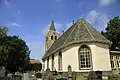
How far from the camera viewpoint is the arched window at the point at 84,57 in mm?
25016

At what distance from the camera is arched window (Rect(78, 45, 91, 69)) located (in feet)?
82.1

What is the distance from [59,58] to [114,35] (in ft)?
68.6

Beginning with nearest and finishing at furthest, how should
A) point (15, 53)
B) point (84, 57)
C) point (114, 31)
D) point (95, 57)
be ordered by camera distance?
point (95, 57) < point (84, 57) < point (114, 31) < point (15, 53)

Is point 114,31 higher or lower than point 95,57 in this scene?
higher

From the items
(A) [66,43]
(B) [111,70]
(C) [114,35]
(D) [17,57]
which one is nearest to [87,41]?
(A) [66,43]

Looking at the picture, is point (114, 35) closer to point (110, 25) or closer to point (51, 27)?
point (110, 25)

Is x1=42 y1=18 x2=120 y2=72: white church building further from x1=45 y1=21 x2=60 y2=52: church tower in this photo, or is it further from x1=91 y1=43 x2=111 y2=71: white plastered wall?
x1=45 y1=21 x2=60 y2=52: church tower

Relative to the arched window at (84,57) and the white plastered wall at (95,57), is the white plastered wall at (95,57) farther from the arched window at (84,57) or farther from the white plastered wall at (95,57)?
the arched window at (84,57)

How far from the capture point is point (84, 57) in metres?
25.4

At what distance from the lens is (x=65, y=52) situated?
26547mm

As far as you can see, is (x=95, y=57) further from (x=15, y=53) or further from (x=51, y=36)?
(x=51, y=36)

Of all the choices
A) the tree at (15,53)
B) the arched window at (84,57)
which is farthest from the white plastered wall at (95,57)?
the tree at (15,53)

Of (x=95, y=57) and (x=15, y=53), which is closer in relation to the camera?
(x=95, y=57)

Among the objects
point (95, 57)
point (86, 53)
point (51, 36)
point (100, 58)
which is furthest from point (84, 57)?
point (51, 36)
